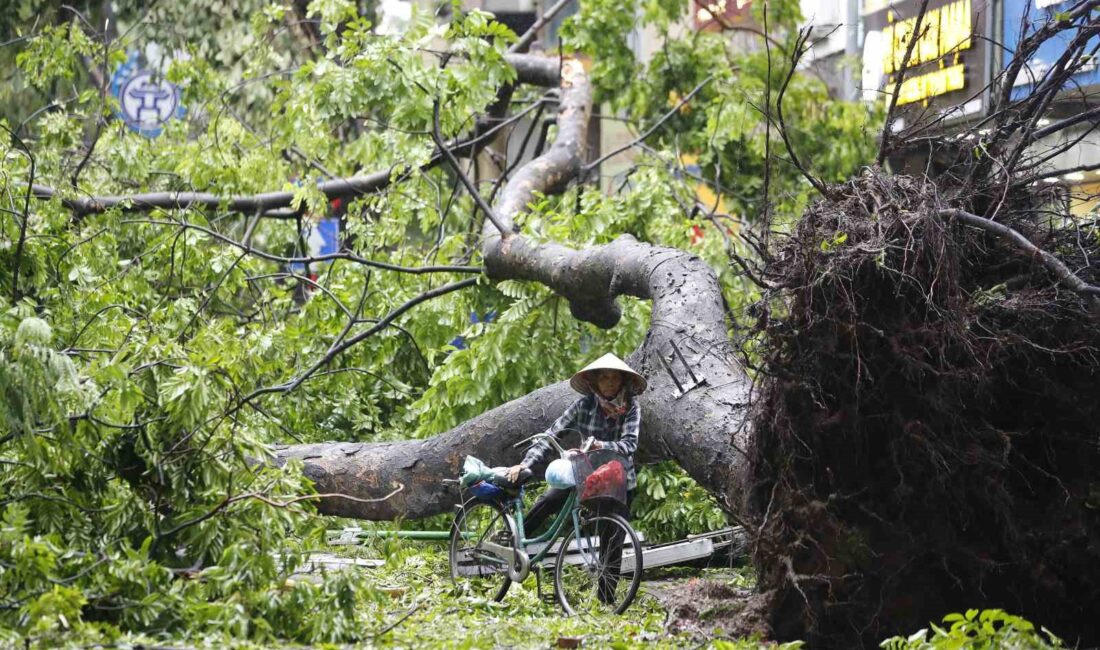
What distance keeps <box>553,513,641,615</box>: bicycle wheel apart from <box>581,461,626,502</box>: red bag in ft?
0.38

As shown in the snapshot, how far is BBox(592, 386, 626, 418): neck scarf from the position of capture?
609 centimetres

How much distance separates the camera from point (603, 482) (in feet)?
18.8

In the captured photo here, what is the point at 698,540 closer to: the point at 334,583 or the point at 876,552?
the point at 876,552

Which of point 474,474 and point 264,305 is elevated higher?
point 264,305

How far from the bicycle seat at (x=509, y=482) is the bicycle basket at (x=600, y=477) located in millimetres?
414

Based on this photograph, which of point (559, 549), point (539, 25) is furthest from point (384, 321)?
point (539, 25)

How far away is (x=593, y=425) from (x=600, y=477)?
462 millimetres

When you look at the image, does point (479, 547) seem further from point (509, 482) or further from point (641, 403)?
point (641, 403)

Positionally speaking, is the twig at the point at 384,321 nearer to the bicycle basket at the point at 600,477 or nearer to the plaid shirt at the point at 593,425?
the plaid shirt at the point at 593,425

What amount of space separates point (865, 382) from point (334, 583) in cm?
214

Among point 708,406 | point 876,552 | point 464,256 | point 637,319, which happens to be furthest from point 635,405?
point 464,256

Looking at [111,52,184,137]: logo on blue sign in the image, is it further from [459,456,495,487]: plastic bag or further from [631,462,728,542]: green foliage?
[459,456,495,487]: plastic bag

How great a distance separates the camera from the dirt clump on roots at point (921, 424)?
495 centimetres

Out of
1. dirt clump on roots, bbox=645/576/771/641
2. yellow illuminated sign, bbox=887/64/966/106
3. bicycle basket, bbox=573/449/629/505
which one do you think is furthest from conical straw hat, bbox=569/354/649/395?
yellow illuminated sign, bbox=887/64/966/106
